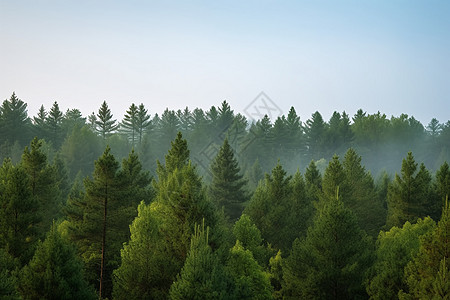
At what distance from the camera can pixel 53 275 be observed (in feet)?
69.1

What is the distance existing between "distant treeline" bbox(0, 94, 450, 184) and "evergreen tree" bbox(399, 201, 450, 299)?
67.5m

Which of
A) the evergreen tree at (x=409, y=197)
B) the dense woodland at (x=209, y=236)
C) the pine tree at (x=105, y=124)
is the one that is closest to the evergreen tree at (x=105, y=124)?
the pine tree at (x=105, y=124)

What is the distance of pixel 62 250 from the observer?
21641mm

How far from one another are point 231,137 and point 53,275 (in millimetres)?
85929

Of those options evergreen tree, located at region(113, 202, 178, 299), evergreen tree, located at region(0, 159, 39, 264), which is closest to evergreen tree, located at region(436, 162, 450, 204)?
evergreen tree, located at region(113, 202, 178, 299)

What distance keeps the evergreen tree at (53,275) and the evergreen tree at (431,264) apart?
16189 millimetres

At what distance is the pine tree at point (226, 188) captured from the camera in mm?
51969

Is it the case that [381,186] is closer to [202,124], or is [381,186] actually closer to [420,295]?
[420,295]

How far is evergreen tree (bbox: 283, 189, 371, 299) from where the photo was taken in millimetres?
26609

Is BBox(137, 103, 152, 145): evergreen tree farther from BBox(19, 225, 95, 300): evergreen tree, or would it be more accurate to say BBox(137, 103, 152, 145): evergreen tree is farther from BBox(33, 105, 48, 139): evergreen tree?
BBox(19, 225, 95, 300): evergreen tree

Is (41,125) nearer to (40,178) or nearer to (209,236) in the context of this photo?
(40,178)

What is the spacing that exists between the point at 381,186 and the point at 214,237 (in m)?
41.1

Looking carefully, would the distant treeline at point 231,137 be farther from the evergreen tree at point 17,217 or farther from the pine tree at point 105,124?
the evergreen tree at point 17,217

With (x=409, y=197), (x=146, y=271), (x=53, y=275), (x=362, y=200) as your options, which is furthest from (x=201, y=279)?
(x=362, y=200)
